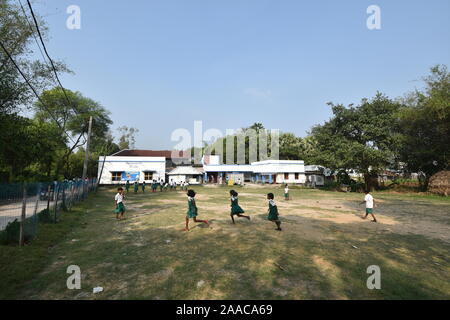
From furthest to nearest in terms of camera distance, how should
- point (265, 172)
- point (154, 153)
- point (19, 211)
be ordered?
1. point (154, 153)
2. point (265, 172)
3. point (19, 211)

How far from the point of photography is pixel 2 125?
51.7 feet

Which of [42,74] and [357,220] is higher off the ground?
[42,74]

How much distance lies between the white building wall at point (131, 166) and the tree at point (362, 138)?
24.9 m

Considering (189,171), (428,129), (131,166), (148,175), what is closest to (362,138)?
(428,129)

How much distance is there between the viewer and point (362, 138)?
2984 centimetres

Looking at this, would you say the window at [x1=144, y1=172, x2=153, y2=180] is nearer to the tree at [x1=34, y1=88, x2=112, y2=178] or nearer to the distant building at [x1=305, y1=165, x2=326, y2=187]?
the tree at [x1=34, y1=88, x2=112, y2=178]

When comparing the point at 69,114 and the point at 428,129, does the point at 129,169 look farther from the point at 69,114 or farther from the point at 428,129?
the point at 428,129

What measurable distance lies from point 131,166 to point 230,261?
3569 cm

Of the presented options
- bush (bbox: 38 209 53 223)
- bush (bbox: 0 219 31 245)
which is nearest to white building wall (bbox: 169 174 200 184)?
bush (bbox: 38 209 53 223)

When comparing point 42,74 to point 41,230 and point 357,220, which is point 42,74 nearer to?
point 41,230

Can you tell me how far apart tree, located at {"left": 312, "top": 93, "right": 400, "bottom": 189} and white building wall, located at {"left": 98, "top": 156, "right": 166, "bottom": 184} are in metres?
24.9

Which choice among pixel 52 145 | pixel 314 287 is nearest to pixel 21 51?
pixel 52 145
